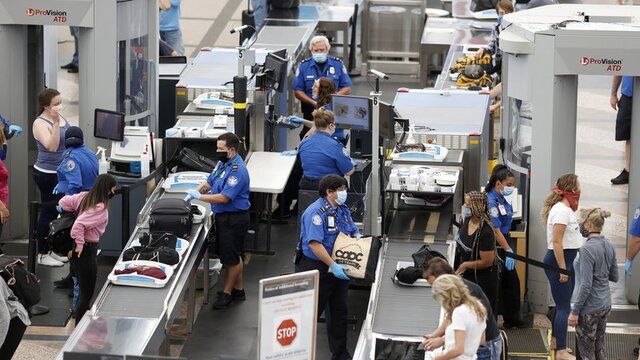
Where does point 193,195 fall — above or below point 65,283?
above

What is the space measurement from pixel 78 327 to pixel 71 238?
4.56 feet

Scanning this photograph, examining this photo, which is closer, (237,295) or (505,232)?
(505,232)

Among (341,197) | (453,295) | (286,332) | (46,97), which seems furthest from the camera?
(46,97)

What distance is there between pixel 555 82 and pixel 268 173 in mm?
3048

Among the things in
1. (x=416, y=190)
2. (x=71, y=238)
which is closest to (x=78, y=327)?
(x=71, y=238)

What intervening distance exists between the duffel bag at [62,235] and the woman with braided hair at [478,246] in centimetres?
334

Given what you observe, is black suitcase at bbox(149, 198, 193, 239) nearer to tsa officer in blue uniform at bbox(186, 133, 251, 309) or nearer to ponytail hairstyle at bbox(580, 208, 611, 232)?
tsa officer in blue uniform at bbox(186, 133, 251, 309)

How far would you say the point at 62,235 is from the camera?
12.5m

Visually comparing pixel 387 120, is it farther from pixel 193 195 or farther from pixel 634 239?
pixel 634 239

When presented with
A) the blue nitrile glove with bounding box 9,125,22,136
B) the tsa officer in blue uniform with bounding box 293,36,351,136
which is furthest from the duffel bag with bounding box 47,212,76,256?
the tsa officer in blue uniform with bounding box 293,36,351,136

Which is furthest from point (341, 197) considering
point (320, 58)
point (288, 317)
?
point (320, 58)

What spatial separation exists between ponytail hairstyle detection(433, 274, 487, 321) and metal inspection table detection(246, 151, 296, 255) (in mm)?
4421

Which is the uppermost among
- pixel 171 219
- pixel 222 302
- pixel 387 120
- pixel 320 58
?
pixel 320 58

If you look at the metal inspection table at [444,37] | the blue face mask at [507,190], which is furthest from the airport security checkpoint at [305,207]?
the metal inspection table at [444,37]
